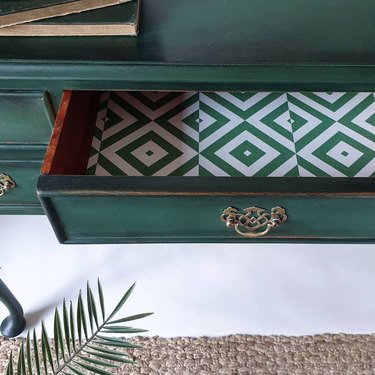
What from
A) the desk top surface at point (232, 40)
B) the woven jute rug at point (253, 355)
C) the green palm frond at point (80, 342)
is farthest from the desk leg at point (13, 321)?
the desk top surface at point (232, 40)

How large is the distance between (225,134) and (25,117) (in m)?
0.34

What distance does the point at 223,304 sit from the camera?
0.79 meters

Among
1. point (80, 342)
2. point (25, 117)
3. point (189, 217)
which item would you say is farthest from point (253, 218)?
point (25, 117)

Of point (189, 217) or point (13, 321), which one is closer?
point (189, 217)

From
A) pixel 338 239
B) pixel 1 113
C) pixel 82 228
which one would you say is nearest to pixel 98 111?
pixel 1 113

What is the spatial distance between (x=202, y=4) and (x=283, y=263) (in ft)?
1.44

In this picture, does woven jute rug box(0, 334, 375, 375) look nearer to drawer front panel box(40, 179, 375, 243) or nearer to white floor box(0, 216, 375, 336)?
white floor box(0, 216, 375, 336)

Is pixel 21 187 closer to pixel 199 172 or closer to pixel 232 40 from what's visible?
pixel 199 172

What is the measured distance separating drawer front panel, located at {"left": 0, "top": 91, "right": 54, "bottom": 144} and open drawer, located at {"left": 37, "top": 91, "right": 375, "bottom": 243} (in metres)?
0.04

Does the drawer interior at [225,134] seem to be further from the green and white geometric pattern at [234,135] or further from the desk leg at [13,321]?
the desk leg at [13,321]

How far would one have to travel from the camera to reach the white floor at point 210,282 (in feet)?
2.54

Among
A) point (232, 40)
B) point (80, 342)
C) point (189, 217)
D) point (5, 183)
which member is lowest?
point (80, 342)

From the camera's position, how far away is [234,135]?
2.81 ft

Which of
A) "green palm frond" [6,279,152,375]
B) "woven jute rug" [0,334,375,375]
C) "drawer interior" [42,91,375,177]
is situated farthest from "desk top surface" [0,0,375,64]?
"woven jute rug" [0,334,375,375]
